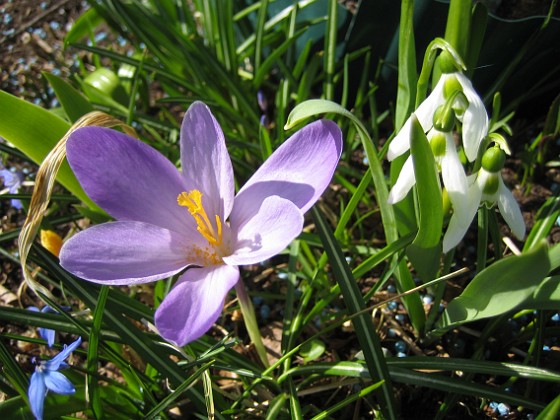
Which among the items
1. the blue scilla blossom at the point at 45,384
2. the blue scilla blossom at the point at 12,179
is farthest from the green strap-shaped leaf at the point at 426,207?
the blue scilla blossom at the point at 12,179

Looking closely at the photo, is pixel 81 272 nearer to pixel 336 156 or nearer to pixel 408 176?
pixel 336 156

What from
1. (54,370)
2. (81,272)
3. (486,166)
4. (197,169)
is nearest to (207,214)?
(197,169)

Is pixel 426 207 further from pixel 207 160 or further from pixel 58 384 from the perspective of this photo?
pixel 58 384

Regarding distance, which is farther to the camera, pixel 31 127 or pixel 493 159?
pixel 31 127

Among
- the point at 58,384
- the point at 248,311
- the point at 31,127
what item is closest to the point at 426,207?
the point at 248,311

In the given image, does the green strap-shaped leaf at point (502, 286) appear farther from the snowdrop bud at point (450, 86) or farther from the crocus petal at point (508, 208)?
the snowdrop bud at point (450, 86)

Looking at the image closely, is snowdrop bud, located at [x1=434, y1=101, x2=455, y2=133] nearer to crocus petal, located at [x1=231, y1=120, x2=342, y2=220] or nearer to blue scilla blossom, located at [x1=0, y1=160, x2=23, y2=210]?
crocus petal, located at [x1=231, y1=120, x2=342, y2=220]
